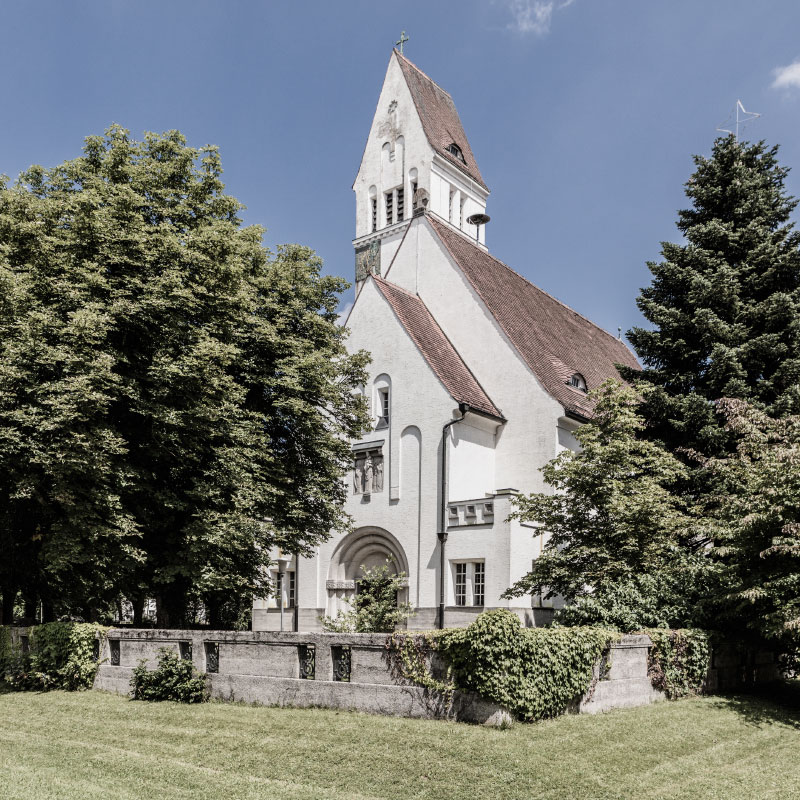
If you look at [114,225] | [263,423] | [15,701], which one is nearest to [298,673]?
[15,701]

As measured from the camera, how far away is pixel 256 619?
3056 centimetres

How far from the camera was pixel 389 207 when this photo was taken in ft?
131

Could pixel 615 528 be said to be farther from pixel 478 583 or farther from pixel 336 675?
pixel 478 583

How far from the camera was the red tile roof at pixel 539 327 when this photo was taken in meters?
29.9

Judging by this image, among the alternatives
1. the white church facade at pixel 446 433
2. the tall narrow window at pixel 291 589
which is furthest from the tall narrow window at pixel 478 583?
the tall narrow window at pixel 291 589

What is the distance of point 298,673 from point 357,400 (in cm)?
1086

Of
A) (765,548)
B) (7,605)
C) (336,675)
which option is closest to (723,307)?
(765,548)

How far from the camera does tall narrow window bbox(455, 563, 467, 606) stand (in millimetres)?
25377

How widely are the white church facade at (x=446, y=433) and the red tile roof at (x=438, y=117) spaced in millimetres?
7765

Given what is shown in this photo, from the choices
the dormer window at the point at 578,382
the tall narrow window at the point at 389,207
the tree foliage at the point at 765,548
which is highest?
the tall narrow window at the point at 389,207

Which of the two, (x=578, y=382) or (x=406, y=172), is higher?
(x=406, y=172)

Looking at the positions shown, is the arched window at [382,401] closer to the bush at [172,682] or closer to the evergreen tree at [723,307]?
the evergreen tree at [723,307]

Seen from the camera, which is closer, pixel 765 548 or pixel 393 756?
pixel 393 756

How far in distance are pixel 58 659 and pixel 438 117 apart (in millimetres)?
32902
